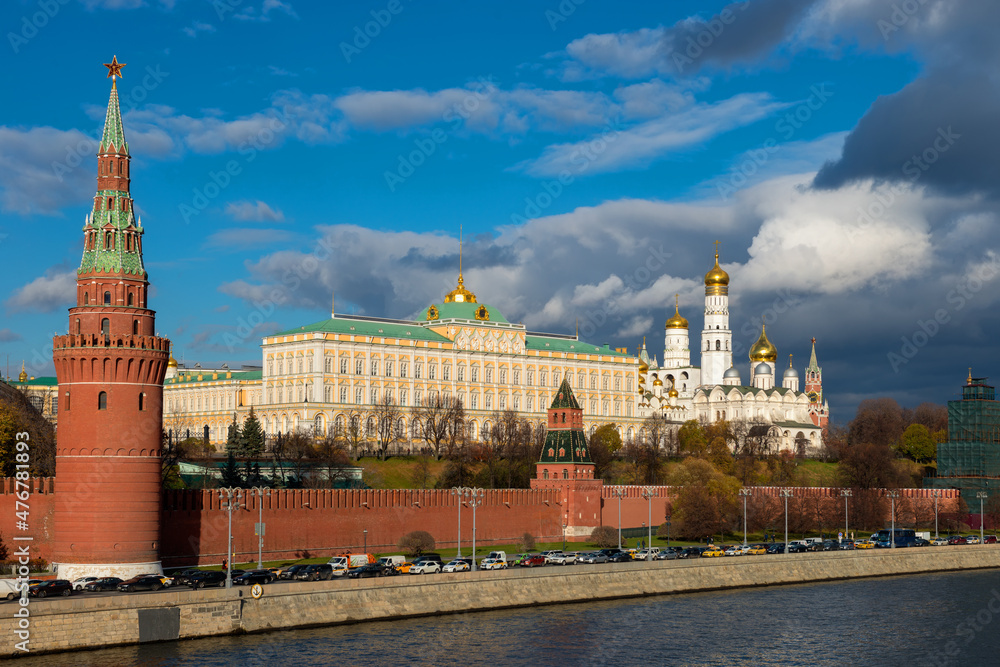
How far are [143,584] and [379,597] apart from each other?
9644mm

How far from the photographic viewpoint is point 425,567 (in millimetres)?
62375

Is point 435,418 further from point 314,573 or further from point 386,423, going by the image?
point 314,573

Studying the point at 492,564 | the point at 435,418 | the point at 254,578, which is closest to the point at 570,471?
the point at 492,564

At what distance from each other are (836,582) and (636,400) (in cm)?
9027

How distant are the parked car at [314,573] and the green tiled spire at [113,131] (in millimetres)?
20102

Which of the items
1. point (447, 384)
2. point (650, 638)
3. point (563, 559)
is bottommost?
point (650, 638)

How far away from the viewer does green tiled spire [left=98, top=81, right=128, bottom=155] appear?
59.6 meters

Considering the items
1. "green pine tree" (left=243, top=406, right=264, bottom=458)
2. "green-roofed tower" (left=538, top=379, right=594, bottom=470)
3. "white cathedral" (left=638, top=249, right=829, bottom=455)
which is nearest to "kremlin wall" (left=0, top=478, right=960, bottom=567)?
"green-roofed tower" (left=538, top=379, right=594, bottom=470)

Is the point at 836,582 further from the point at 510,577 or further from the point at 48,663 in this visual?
the point at 48,663

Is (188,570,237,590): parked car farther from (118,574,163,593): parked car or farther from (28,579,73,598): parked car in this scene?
(28,579,73,598): parked car

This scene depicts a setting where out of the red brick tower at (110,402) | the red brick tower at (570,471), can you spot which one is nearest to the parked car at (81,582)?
the red brick tower at (110,402)

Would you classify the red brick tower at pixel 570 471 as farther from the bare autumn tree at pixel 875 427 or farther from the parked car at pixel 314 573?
the bare autumn tree at pixel 875 427

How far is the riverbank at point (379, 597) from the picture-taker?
1861 inches

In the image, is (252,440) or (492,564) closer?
(492,564)
